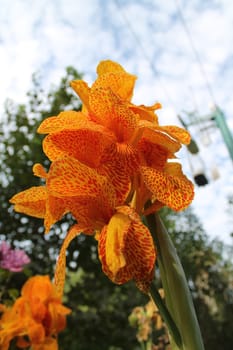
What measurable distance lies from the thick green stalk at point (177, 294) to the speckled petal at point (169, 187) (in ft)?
0.11

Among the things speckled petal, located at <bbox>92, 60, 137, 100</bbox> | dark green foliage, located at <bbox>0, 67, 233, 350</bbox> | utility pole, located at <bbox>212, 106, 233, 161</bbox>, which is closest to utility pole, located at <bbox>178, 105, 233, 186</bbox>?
utility pole, located at <bbox>212, 106, 233, 161</bbox>

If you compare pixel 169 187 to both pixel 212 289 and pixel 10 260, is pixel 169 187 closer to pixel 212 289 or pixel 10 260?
pixel 10 260

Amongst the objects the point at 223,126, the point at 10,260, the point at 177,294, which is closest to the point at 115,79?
the point at 177,294

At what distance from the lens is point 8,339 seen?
2.79 ft

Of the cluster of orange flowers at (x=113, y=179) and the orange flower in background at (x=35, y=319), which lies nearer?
the cluster of orange flowers at (x=113, y=179)

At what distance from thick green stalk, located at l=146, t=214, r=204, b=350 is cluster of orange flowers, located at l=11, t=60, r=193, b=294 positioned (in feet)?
0.05

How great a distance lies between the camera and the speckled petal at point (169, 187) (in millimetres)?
387

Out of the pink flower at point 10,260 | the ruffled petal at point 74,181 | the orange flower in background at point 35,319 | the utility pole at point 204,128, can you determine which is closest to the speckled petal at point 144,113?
the ruffled petal at point 74,181

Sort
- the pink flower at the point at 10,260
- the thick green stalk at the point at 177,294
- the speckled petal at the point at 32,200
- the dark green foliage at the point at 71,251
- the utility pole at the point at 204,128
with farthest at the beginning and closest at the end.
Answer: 1. the dark green foliage at the point at 71,251
2. the utility pole at the point at 204,128
3. the pink flower at the point at 10,260
4. the speckled petal at the point at 32,200
5. the thick green stalk at the point at 177,294

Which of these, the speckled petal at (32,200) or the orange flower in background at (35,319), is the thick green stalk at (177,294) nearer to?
the speckled petal at (32,200)

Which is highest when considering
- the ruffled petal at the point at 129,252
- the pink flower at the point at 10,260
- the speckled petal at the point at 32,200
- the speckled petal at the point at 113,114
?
the pink flower at the point at 10,260

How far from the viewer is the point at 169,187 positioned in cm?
40

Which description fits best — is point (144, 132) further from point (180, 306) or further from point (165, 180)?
point (180, 306)

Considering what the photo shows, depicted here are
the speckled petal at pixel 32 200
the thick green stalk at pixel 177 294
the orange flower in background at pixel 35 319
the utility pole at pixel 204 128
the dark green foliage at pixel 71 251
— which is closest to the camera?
the thick green stalk at pixel 177 294
